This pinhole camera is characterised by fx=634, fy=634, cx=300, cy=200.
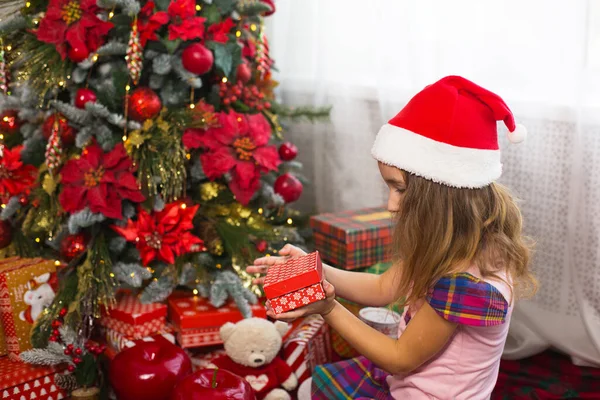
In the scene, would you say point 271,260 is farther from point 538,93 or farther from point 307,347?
point 538,93

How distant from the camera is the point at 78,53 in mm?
1583

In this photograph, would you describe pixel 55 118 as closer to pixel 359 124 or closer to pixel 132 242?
pixel 132 242

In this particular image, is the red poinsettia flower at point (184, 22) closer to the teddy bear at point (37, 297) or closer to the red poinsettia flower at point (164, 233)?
the red poinsettia flower at point (164, 233)

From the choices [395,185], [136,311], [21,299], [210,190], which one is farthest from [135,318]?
[395,185]

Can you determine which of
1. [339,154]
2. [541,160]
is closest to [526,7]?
[541,160]

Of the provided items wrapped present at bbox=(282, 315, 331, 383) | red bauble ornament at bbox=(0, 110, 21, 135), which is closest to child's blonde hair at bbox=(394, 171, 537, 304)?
wrapped present at bbox=(282, 315, 331, 383)

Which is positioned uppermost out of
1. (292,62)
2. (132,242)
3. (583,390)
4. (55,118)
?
(292,62)

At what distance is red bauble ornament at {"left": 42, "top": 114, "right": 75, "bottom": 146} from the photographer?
1646mm

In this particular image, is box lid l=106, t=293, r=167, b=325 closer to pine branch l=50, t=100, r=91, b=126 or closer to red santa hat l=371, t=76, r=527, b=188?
pine branch l=50, t=100, r=91, b=126

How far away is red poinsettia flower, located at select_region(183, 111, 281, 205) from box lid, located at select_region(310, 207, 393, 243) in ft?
0.81

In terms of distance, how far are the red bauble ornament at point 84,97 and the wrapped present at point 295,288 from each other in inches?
32.0

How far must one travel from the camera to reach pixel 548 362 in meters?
1.75

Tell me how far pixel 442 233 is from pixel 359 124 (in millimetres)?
1141

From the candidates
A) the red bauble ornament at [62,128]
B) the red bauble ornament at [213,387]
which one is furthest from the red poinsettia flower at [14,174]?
the red bauble ornament at [213,387]
